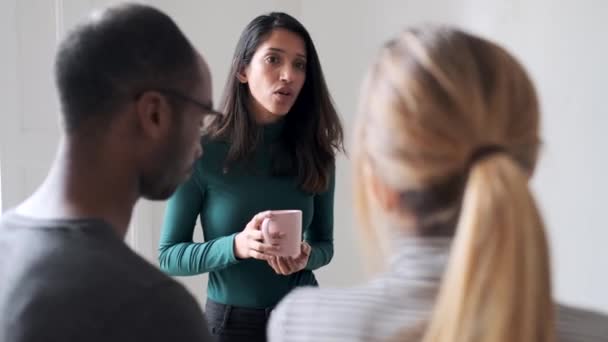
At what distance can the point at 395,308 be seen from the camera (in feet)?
2.04

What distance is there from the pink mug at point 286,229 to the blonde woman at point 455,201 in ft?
1.81

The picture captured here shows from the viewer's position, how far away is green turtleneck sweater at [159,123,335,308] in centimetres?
137

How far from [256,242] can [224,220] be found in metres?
0.18

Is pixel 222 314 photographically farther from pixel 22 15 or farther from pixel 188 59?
pixel 22 15

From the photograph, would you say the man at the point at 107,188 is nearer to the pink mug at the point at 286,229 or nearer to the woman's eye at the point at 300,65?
the pink mug at the point at 286,229

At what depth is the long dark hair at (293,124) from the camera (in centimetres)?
144

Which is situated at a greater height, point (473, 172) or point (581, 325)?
point (473, 172)

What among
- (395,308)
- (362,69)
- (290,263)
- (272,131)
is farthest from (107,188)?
(362,69)

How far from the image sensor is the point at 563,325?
2.06ft

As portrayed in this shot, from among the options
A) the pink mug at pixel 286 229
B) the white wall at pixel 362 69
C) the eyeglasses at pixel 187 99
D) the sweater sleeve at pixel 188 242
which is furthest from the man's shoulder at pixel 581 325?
the sweater sleeve at pixel 188 242

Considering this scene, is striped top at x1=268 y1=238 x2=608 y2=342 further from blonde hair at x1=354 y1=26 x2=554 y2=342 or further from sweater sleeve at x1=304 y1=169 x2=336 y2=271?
sweater sleeve at x1=304 y1=169 x2=336 y2=271

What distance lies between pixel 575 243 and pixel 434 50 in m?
1.05

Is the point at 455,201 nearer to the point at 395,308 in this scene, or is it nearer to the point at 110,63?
the point at 395,308

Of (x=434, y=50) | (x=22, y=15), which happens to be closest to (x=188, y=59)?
(x=434, y=50)
